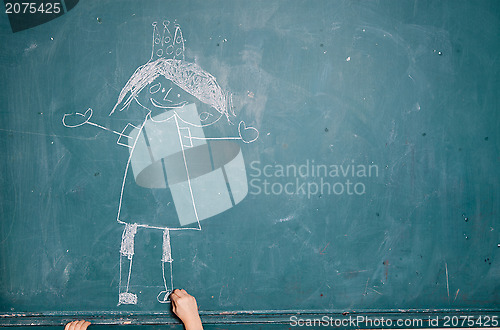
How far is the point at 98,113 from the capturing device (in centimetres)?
153

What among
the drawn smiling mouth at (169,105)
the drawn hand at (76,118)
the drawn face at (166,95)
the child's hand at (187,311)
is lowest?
the child's hand at (187,311)

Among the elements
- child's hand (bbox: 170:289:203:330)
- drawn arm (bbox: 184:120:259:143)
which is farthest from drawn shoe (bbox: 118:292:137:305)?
drawn arm (bbox: 184:120:259:143)

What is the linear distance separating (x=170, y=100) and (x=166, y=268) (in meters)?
0.82

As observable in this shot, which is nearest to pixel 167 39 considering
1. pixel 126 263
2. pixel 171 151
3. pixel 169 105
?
pixel 169 105

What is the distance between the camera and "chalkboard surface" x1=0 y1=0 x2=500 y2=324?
152cm

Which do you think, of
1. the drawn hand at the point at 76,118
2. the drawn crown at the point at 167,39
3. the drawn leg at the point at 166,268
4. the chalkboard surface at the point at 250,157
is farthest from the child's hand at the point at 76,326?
the drawn crown at the point at 167,39

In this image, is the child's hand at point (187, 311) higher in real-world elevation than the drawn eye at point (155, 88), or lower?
lower

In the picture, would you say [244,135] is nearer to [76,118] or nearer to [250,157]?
[250,157]

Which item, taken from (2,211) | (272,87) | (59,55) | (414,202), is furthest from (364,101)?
(2,211)

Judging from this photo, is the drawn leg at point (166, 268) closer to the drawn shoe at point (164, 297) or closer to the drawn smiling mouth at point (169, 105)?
the drawn shoe at point (164, 297)

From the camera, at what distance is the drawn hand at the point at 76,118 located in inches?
60.2

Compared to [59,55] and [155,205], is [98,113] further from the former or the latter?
[155,205]

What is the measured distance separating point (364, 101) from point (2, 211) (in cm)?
182

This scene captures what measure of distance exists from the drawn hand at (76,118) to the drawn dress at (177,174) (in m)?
0.22
